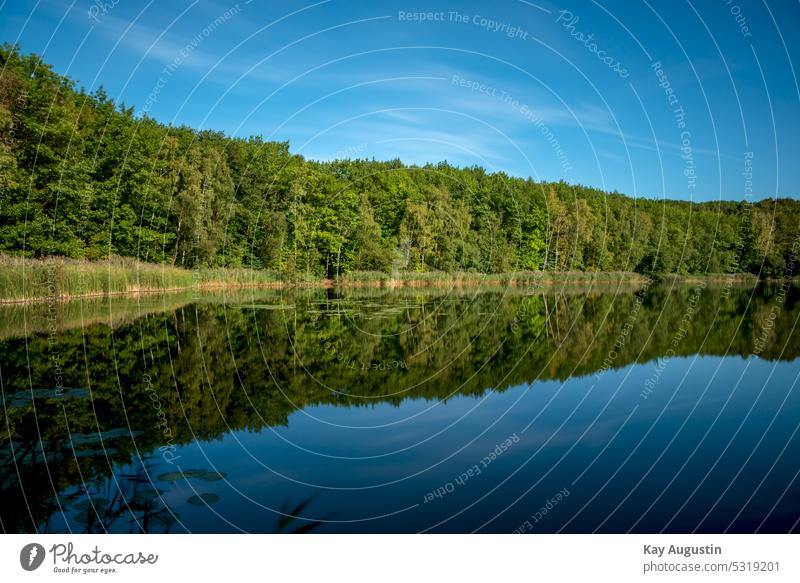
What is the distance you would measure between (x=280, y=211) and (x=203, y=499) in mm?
59266

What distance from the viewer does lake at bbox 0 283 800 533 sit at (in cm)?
653

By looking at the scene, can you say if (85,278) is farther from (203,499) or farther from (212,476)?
(203,499)

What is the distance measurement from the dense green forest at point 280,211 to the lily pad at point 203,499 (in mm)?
36544

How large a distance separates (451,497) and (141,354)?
11.9m

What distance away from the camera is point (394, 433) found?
9758 millimetres

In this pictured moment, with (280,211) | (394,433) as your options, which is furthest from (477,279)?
(394,433)

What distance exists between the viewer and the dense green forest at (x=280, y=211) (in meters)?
42.5

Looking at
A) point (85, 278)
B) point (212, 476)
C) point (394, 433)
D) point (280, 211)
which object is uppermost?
point (280, 211)

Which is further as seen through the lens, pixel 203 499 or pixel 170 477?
pixel 170 477

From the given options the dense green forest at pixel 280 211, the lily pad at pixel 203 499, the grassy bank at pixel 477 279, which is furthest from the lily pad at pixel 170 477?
the grassy bank at pixel 477 279

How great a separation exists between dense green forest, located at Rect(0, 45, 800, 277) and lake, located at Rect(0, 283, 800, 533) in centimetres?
2848

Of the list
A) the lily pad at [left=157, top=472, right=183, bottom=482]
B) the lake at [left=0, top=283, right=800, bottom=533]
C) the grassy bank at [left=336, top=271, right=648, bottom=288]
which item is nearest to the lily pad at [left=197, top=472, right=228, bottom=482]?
the lake at [left=0, top=283, right=800, bottom=533]

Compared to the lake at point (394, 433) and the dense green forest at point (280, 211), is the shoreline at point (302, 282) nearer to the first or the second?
the dense green forest at point (280, 211)

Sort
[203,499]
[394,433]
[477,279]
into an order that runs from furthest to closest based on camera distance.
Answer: [477,279] → [394,433] → [203,499]
